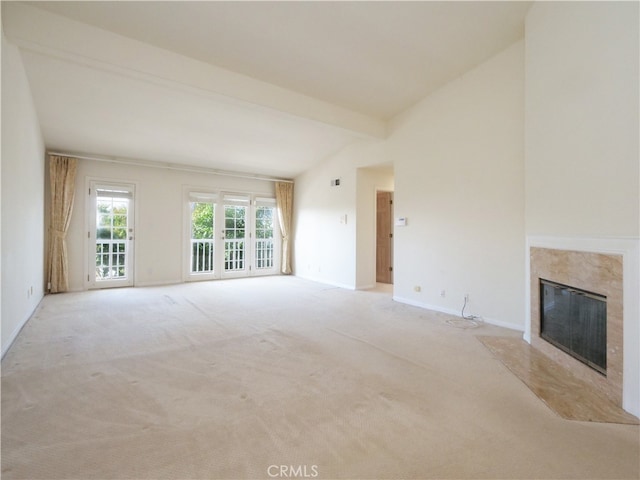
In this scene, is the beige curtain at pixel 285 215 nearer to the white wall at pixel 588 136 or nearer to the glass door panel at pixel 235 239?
the glass door panel at pixel 235 239

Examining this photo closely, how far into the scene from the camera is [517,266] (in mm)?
3424

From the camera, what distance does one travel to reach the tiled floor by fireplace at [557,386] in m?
1.80

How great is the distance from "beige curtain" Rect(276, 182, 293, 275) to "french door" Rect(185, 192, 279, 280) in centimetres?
23

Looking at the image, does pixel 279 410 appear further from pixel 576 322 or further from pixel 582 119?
pixel 582 119

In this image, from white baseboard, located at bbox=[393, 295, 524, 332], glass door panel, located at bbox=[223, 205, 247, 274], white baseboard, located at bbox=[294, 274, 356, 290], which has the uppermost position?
glass door panel, located at bbox=[223, 205, 247, 274]

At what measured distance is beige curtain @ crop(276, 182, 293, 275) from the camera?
7.69 metres

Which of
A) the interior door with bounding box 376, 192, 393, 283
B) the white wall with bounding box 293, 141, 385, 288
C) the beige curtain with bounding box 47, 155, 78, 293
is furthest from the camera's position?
the interior door with bounding box 376, 192, 393, 283

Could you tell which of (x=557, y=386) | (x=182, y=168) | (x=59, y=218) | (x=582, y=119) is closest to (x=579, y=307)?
(x=557, y=386)

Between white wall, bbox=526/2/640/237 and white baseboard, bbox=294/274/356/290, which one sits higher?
white wall, bbox=526/2/640/237

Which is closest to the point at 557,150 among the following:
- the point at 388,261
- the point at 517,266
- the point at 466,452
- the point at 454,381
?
the point at 517,266

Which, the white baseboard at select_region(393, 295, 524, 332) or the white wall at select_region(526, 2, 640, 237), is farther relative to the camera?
the white baseboard at select_region(393, 295, 524, 332)

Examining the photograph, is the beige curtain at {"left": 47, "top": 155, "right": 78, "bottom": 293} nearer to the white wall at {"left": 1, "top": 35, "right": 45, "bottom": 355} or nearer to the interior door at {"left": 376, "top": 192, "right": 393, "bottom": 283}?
the white wall at {"left": 1, "top": 35, "right": 45, "bottom": 355}

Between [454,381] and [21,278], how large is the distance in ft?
14.5

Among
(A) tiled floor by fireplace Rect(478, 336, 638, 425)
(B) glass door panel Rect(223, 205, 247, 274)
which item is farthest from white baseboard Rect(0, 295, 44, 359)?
(A) tiled floor by fireplace Rect(478, 336, 638, 425)
